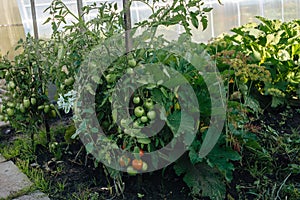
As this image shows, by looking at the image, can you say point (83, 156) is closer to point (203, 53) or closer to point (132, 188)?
point (132, 188)

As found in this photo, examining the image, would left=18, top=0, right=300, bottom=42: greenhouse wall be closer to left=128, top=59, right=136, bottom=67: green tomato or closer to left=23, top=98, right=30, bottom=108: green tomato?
left=23, top=98, right=30, bottom=108: green tomato

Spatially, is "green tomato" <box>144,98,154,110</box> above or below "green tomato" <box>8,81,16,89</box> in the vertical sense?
below

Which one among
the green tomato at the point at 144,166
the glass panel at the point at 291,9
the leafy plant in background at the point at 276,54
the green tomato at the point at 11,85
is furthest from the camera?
the glass panel at the point at 291,9

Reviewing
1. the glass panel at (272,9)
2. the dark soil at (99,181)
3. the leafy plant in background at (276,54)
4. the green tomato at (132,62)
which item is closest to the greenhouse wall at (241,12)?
the glass panel at (272,9)

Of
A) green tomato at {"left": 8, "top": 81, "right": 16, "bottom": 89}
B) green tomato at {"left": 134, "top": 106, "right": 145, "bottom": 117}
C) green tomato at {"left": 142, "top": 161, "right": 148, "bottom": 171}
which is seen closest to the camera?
green tomato at {"left": 134, "top": 106, "right": 145, "bottom": 117}

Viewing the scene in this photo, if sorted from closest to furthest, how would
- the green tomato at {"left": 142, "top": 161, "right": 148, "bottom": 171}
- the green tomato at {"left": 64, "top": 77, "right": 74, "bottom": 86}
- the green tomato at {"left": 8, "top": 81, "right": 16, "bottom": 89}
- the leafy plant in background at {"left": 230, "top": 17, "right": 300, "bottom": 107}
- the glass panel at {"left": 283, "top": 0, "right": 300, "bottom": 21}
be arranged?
the green tomato at {"left": 142, "top": 161, "right": 148, "bottom": 171} → the green tomato at {"left": 64, "top": 77, "right": 74, "bottom": 86} → the green tomato at {"left": 8, "top": 81, "right": 16, "bottom": 89} → the leafy plant in background at {"left": 230, "top": 17, "right": 300, "bottom": 107} → the glass panel at {"left": 283, "top": 0, "right": 300, "bottom": 21}

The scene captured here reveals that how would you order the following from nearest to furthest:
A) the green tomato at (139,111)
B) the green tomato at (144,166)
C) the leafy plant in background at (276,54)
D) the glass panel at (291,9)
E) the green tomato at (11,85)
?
the green tomato at (139,111) → the green tomato at (144,166) → the green tomato at (11,85) → the leafy plant in background at (276,54) → the glass panel at (291,9)

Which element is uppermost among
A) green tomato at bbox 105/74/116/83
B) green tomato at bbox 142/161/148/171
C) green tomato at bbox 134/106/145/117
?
green tomato at bbox 105/74/116/83

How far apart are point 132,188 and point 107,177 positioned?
0.46 ft

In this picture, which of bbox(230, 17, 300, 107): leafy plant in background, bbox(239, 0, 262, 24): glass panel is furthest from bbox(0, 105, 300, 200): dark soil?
bbox(239, 0, 262, 24): glass panel

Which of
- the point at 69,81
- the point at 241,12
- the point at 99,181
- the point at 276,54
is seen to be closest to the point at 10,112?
the point at 69,81

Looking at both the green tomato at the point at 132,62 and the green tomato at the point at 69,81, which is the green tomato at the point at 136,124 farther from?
the green tomato at the point at 69,81

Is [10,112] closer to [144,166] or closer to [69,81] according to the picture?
[69,81]

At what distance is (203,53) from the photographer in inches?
68.2
